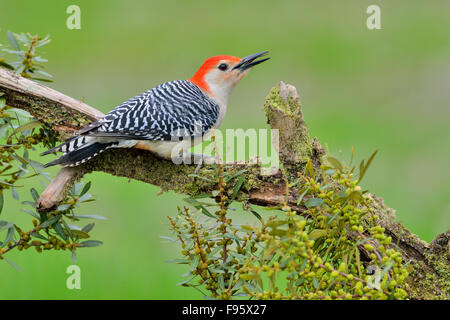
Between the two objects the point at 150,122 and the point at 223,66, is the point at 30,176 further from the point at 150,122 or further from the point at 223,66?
the point at 223,66

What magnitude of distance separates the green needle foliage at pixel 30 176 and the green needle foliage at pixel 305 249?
501mm

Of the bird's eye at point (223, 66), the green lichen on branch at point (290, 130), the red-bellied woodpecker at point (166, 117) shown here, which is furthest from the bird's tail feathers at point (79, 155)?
the bird's eye at point (223, 66)

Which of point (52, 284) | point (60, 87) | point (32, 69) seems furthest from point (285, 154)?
point (60, 87)

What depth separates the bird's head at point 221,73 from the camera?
11.1 ft

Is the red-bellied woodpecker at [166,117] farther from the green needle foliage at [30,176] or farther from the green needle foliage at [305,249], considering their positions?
the green needle foliage at [305,249]

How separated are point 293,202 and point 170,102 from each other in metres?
0.89

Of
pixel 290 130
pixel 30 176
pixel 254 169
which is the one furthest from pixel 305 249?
pixel 30 176

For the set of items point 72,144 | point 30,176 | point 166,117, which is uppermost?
point 166,117

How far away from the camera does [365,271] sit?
2.53 meters

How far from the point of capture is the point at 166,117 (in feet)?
10.1

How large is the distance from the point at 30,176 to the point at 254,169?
1032mm
